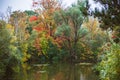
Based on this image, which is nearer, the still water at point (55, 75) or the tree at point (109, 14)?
the tree at point (109, 14)

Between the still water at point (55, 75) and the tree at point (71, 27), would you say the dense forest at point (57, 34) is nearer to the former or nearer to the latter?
the tree at point (71, 27)

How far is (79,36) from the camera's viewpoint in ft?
90.9

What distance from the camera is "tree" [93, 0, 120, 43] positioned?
813 cm

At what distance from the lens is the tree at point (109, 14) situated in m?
8.13

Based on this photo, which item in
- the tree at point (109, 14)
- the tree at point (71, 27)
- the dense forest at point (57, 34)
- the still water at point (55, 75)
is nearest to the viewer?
the tree at point (109, 14)

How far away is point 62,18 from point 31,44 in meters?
3.98

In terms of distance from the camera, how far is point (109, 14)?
27.2 feet

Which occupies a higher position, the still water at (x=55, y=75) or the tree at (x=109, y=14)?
the tree at (x=109, y=14)

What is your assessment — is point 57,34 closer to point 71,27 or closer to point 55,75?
point 71,27

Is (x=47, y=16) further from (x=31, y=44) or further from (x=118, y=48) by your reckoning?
(x=118, y=48)

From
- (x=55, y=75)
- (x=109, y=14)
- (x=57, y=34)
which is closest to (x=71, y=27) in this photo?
(x=57, y=34)

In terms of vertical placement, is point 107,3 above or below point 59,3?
below

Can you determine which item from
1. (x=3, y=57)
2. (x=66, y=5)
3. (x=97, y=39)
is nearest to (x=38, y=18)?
(x=66, y=5)

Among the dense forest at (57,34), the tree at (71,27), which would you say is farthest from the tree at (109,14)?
the tree at (71,27)
